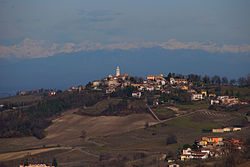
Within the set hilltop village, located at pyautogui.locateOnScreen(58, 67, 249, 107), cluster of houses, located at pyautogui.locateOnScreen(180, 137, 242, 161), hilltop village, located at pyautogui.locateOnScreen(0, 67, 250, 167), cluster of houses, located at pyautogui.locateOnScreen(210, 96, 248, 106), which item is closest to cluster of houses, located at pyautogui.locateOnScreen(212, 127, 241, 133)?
hilltop village, located at pyautogui.locateOnScreen(0, 67, 250, 167)

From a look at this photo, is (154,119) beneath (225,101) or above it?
beneath

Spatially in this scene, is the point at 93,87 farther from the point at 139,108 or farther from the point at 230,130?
the point at 230,130

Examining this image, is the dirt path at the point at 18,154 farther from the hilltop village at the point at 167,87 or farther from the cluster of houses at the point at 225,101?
the cluster of houses at the point at 225,101

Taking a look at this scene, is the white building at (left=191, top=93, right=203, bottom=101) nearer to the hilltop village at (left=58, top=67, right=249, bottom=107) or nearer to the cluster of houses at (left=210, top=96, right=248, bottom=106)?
the hilltop village at (left=58, top=67, right=249, bottom=107)

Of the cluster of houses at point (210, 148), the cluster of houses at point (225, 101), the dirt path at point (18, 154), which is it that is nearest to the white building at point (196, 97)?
the cluster of houses at point (225, 101)

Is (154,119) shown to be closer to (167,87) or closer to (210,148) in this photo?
(210,148)

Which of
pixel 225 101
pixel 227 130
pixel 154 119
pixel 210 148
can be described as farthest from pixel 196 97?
pixel 210 148

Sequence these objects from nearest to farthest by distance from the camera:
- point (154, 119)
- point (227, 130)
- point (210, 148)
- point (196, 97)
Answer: point (210, 148) < point (227, 130) < point (154, 119) < point (196, 97)

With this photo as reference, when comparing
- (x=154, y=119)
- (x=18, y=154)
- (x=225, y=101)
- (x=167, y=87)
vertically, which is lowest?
(x=18, y=154)
